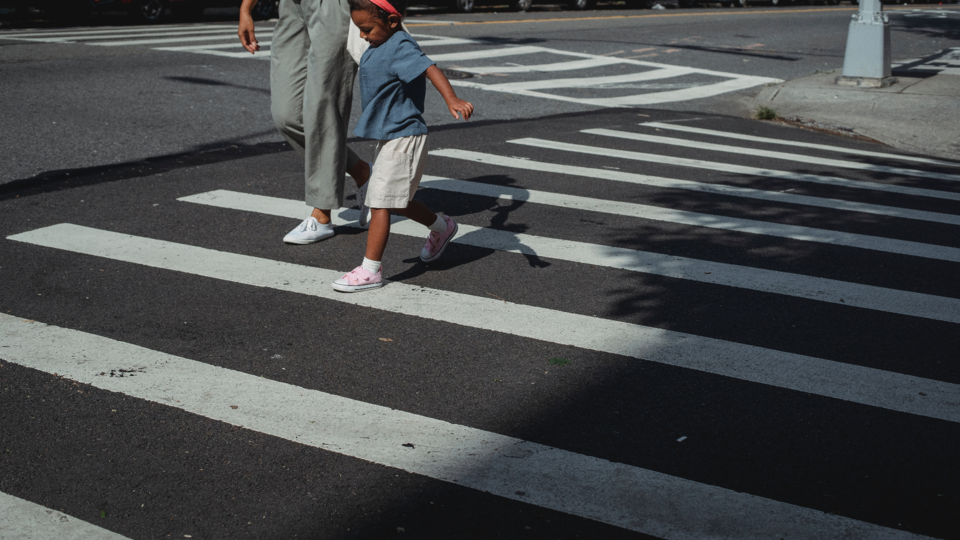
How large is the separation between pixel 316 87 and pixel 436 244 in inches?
45.9

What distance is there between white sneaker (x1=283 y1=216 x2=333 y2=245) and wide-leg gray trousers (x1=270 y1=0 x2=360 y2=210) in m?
0.13

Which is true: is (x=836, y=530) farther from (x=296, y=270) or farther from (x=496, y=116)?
(x=496, y=116)

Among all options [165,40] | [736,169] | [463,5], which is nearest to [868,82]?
[736,169]

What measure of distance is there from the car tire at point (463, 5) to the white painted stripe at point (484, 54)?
347 inches

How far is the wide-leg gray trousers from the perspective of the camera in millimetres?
5152

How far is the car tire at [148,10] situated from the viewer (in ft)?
63.8

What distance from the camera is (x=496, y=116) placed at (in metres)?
10.7

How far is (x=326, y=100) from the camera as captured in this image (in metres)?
5.28

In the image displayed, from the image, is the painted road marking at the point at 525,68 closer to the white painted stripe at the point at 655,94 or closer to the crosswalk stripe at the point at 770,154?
the white painted stripe at the point at 655,94

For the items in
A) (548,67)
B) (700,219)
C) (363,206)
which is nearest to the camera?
(363,206)

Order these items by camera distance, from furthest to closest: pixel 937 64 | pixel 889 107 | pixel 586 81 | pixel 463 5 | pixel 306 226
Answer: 1. pixel 463 5
2. pixel 937 64
3. pixel 586 81
4. pixel 889 107
5. pixel 306 226

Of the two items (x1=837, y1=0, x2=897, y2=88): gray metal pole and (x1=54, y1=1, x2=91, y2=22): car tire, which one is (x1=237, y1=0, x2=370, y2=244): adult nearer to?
(x1=837, y1=0, x2=897, y2=88): gray metal pole

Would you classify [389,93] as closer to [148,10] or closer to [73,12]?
[73,12]

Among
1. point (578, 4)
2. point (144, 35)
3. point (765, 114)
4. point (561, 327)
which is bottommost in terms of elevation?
point (561, 327)
